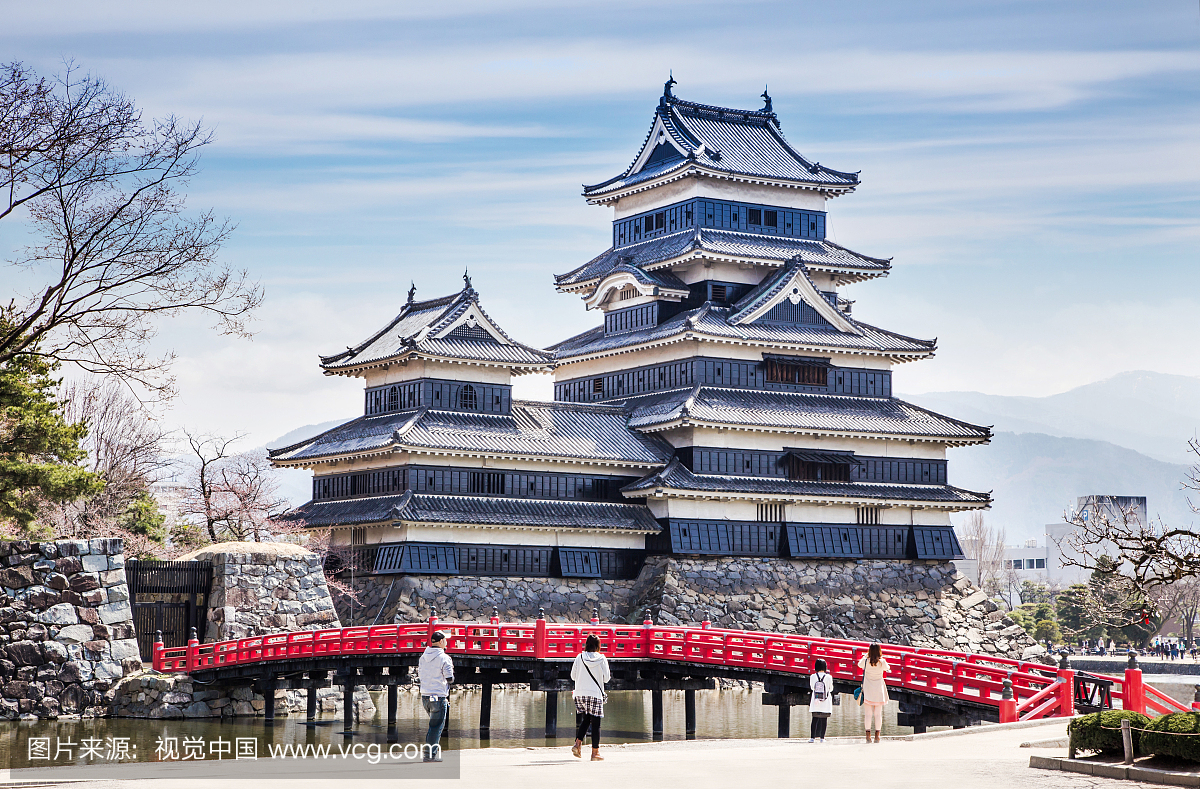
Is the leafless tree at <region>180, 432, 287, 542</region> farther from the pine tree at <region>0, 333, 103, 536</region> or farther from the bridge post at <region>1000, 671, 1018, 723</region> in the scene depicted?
the bridge post at <region>1000, 671, 1018, 723</region>

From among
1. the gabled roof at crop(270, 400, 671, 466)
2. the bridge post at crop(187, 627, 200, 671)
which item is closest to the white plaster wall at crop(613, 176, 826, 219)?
the gabled roof at crop(270, 400, 671, 466)

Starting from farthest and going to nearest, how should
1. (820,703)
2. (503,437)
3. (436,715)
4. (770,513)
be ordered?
(770,513), (503,437), (820,703), (436,715)

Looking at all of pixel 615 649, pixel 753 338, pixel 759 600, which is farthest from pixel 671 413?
pixel 615 649

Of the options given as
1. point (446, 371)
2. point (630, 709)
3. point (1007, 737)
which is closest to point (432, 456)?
point (446, 371)

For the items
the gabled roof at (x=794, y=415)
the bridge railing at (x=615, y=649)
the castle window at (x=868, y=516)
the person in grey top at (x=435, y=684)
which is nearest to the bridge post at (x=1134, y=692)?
the bridge railing at (x=615, y=649)

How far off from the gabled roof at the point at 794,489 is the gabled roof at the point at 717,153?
1397 cm

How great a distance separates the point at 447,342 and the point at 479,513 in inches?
269

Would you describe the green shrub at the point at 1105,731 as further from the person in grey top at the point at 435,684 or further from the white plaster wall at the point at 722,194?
the white plaster wall at the point at 722,194

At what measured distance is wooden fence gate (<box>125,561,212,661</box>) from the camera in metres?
44.5

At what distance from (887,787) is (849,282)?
2052 inches

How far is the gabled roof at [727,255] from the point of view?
6650 centimetres

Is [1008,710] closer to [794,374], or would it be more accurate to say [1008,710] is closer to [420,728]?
[420,728]

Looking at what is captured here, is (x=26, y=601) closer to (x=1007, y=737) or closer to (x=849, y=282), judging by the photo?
(x=1007, y=737)

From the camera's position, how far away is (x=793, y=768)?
24.0 m
